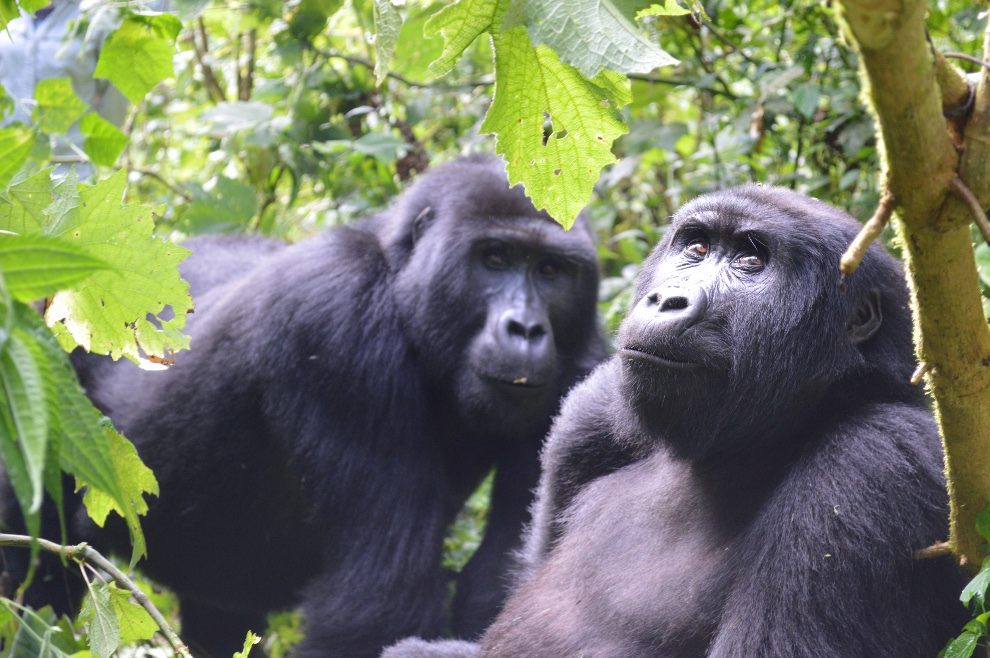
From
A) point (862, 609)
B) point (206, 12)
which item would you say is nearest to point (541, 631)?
point (862, 609)

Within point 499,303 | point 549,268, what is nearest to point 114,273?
point 499,303

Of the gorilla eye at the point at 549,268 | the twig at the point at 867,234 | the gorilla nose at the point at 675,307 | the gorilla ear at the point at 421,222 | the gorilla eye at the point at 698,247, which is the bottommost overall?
the gorilla eye at the point at 549,268

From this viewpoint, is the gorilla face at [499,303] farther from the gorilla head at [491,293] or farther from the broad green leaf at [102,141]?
the broad green leaf at [102,141]

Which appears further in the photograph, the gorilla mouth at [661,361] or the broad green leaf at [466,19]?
the gorilla mouth at [661,361]

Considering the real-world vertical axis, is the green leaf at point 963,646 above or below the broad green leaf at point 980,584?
below

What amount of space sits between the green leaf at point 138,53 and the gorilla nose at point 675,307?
3.99 feet

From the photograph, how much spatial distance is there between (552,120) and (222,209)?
3.94m

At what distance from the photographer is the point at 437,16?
2.01 m

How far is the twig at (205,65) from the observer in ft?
23.7

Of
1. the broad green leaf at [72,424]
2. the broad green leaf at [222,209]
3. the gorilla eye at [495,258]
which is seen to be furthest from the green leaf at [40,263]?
the broad green leaf at [222,209]

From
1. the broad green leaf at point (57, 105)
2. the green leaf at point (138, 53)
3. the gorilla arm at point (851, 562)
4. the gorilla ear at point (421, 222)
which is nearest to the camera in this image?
the broad green leaf at point (57, 105)

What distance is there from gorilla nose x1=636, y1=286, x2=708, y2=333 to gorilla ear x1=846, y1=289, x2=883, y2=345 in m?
0.38

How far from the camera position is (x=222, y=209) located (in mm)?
5961

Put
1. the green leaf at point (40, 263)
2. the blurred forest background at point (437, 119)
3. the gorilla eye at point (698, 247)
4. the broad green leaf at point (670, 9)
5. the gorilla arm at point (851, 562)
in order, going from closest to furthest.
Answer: the green leaf at point (40, 263)
the broad green leaf at point (670, 9)
the gorilla arm at point (851, 562)
the gorilla eye at point (698, 247)
the blurred forest background at point (437, 119)
